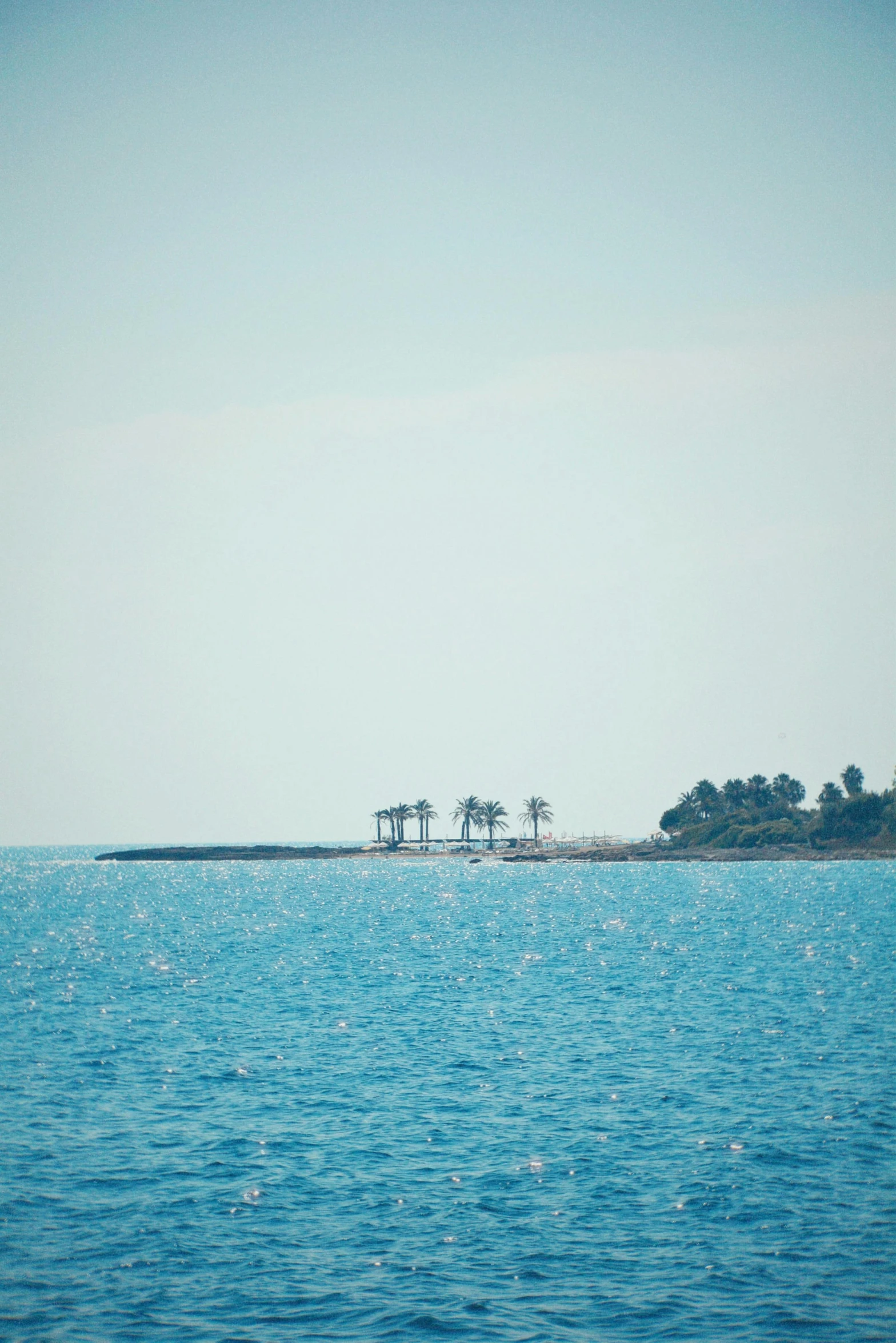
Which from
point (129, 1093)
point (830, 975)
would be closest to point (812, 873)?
point (830, 975)

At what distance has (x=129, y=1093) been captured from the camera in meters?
36.3

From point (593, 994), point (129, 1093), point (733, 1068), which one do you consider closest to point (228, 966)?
point (593, 994)

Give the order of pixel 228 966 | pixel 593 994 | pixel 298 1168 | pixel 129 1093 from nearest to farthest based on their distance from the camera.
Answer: pixel 298 1168 → pixel 129 1093 → pixel 593 994 → pixel 228 966

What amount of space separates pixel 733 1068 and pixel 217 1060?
63.7 feet

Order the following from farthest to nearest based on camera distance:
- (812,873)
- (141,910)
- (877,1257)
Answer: (812,873), (141,910), (877,1257)

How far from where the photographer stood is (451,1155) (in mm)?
29359

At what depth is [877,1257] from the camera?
22234 millimetres

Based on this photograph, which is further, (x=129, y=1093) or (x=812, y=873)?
(x=812, y=873)

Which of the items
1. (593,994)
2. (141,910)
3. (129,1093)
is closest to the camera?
(129,1093)

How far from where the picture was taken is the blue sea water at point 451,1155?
67.4 feet

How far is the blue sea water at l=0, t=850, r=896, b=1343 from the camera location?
2053 cm

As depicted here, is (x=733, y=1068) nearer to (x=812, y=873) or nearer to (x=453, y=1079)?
(x=453, y=1079)

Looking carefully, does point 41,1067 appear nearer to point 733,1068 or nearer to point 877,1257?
point 733,1068

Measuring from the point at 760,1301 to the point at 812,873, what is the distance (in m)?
167
